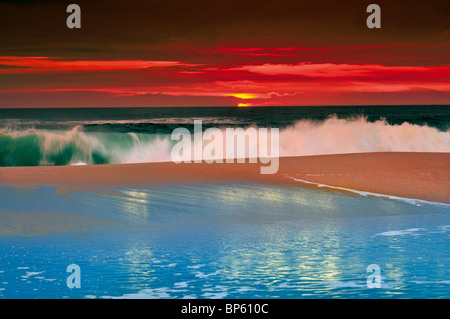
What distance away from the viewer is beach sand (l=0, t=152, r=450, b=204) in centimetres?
1159

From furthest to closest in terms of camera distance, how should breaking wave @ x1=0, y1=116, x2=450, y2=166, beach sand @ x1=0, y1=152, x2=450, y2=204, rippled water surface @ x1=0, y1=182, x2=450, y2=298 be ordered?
breaking wave @ x1=0, y1=116, x2=450, y2=166
beach sand @ x1=0, y1=152, x2=450, y2=204
rippled water surface @ x1=0, y1=182, x2=450, y2=298

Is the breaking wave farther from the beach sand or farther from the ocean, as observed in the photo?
the ocean

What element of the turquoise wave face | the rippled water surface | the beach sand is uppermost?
the turquoise wave face

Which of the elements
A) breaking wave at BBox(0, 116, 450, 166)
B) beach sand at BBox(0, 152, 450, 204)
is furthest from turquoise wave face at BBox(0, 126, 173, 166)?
beach sand at BBox(0, 152, 450, 204)

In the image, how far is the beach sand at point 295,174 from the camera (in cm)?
1159

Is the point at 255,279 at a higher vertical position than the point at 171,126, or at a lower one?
lower

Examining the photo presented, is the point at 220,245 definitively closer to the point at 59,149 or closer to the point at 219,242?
the point at 219,242

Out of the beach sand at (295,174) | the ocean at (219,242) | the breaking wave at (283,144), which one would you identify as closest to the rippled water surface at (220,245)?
the ocean at (219,242)

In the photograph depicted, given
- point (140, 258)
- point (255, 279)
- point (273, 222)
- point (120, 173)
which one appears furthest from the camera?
point (120, 173)
